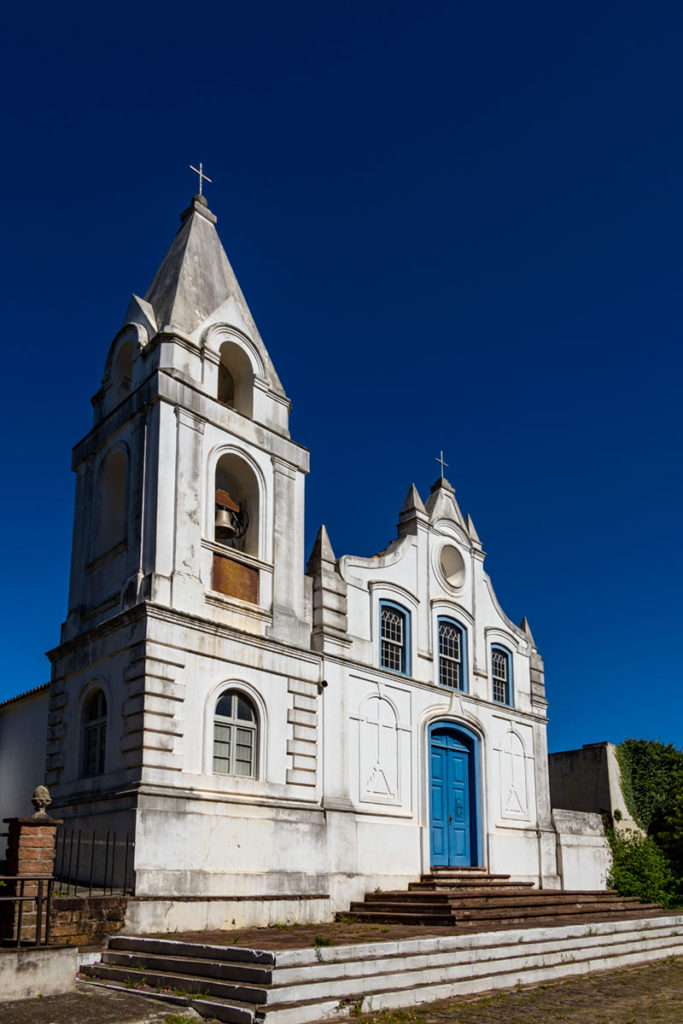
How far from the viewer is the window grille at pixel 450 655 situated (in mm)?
24688

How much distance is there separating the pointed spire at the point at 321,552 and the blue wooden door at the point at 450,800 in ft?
16.9

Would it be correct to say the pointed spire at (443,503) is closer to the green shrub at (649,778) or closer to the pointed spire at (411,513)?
the pointed spire at (411,513)

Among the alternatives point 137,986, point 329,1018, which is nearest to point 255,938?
point 137,986

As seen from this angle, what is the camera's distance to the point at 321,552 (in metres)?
22.1

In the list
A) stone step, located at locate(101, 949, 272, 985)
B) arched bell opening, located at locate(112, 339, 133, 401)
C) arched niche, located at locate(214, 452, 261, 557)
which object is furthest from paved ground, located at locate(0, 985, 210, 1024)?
arched bell opening, located at locate(112, 339, 133, 401)

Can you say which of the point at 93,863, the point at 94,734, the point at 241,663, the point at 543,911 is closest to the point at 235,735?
the point at 241,663

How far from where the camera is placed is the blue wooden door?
23.2 m

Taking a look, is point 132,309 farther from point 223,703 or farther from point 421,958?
point 421,958

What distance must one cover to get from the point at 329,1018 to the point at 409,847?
10996mm

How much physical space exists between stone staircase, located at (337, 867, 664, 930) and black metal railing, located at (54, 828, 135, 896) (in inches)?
196

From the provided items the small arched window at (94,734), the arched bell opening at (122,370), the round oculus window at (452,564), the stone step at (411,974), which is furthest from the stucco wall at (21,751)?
the stone step at (411,974)

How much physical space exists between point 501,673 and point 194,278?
42.9 ft

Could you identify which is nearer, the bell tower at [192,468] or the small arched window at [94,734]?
the small arched window at [94,734]

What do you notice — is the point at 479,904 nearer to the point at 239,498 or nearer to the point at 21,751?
the point at 239,498
